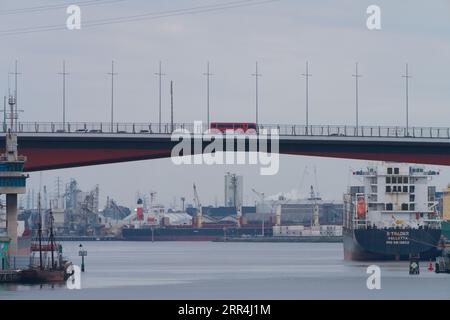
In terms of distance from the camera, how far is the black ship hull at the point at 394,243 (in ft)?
581

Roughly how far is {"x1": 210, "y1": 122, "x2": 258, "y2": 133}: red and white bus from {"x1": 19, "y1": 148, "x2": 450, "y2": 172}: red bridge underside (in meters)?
4.02

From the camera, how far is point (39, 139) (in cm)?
12744

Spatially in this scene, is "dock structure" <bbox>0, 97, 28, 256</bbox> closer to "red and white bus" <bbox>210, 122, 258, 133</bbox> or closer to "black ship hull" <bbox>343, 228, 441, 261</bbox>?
"red and white bus" <bbox>210, 122, 258, 133</bbox>

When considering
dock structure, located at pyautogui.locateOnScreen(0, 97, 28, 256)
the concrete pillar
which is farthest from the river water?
dock structure, located at pyautogui.locateOnScreen(0, 97, 28, 256)

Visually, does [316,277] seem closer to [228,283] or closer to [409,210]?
[228,283]

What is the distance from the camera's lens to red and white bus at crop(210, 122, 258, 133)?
130 m

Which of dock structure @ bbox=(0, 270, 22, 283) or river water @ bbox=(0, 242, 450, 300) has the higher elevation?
dock structure @ bbox=(0, 270, 22, 283)

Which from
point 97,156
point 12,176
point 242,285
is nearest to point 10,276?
point 12,176

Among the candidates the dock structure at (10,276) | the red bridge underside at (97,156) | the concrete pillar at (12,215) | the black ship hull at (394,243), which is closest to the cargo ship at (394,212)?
the black ship hull at (394,243)

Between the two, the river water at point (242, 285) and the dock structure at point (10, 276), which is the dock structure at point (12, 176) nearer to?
the dock structure at point (10, 276)

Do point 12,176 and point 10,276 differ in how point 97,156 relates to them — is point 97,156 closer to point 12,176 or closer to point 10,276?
point 12,176

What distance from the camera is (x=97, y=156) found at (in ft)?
424

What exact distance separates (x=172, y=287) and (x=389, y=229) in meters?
68.5
